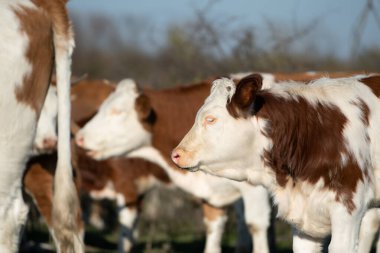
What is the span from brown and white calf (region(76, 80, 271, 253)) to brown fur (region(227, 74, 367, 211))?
421 cm

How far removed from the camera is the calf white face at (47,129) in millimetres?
8781

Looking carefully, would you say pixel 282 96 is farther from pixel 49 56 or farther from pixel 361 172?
pixel 49 56

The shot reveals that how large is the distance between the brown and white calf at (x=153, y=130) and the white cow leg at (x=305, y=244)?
3.83 metres

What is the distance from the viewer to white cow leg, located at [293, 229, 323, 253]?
709cm

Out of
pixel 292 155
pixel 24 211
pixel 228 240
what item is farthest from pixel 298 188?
pixel 228 240

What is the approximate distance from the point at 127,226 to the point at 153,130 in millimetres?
1508

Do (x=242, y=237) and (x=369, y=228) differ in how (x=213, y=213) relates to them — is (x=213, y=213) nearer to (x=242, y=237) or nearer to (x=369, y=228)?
(x=242, y=237)

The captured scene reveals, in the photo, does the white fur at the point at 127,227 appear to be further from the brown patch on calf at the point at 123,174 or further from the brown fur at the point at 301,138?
the brown fur at the point at 301,138

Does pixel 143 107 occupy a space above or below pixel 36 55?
below

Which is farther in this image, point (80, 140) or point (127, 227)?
point (127, 227)

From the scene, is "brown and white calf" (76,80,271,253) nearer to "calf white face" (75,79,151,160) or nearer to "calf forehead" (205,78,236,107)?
"calf white face" (75,79,151,160)

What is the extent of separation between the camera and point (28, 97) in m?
7.18

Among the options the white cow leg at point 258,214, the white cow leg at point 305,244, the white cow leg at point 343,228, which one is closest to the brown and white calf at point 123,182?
the white cow leg at point 258,214

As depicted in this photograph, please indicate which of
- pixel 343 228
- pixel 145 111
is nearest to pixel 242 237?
pixel 145 111
